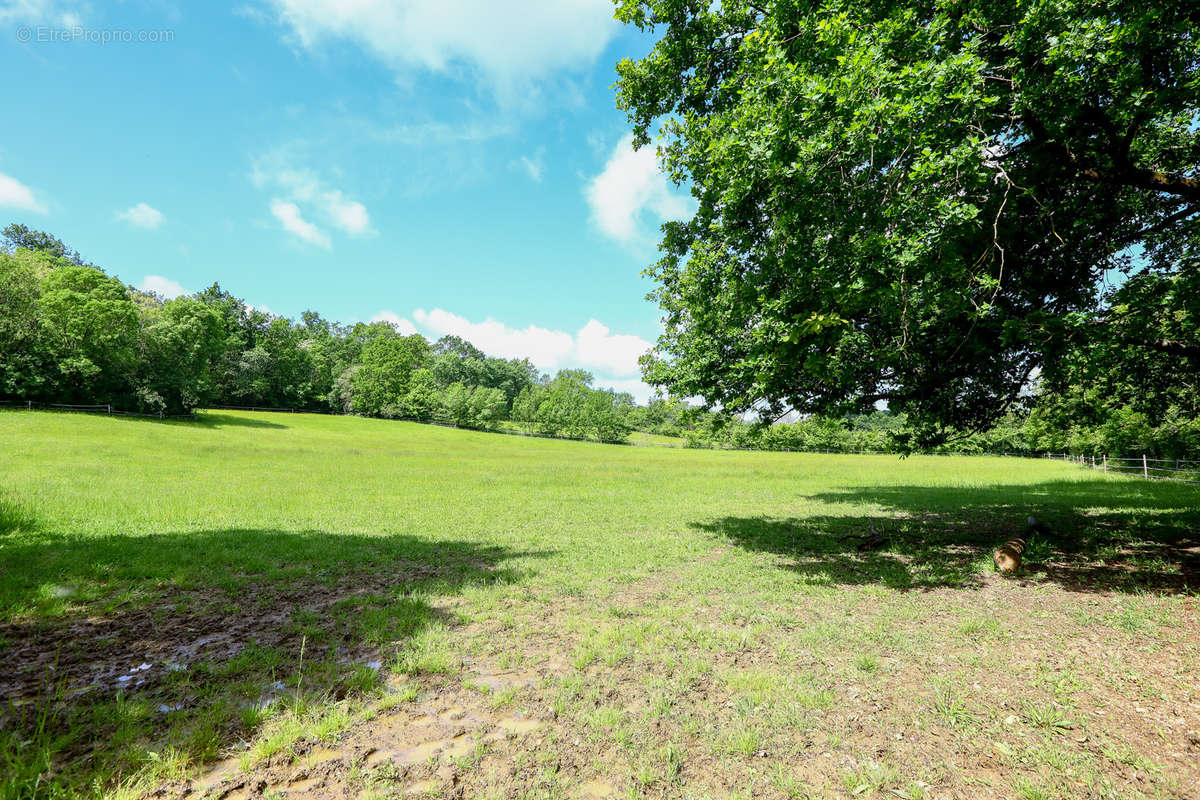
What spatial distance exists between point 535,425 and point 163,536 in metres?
88.4

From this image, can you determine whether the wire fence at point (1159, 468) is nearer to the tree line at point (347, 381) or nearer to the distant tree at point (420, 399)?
the tree line at point (347, 381)

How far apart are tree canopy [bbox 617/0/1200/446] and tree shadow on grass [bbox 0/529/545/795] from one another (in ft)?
26.6

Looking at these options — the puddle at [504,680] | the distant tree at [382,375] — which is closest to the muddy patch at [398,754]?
the puddle at [504,680]

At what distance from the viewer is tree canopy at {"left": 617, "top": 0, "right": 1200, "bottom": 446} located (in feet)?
22.2

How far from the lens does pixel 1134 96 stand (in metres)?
6.91

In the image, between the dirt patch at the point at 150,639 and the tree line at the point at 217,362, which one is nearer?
the dirt patch at the point at 150,639

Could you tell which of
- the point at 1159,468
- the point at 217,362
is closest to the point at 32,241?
the point at 217,362

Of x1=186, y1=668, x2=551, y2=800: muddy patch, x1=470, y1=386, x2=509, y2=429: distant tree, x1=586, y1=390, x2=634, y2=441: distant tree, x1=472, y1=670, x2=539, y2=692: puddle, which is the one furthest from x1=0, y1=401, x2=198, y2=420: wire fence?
x1=472, y1=670, x2=539, y2=692: puddle

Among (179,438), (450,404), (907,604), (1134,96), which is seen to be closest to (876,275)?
(1134,96)

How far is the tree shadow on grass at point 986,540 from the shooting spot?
933 centimetres

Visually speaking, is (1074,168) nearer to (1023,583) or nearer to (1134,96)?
(1134,96)

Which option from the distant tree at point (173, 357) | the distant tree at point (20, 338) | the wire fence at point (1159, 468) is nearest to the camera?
the wire fence at point (1159, 468)

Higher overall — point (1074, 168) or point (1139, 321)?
point (1074, 168)

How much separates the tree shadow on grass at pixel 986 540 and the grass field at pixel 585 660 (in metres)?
0.12
